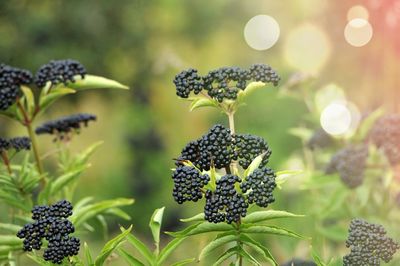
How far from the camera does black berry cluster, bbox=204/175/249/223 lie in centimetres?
219

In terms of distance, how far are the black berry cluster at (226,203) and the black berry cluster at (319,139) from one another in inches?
86.2

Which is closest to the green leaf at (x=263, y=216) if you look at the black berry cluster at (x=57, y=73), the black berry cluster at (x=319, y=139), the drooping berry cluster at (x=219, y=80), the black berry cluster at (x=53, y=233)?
the drooping berry cluster at (x=219, y=80)

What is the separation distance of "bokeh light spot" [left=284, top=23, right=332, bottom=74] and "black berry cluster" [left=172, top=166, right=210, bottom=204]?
8.93 meters

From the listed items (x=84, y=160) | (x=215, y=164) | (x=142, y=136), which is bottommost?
(x=215, y=164)

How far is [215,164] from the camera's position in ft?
7.59

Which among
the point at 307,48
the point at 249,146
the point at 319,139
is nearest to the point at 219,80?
the point at 249,146

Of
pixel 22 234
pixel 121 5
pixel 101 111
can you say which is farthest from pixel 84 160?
pixel 101 111

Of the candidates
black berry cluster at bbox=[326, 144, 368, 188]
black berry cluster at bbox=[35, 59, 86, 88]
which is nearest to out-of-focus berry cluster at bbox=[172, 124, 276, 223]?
black berry cluster at bbox=[35, 59, 86, 88]

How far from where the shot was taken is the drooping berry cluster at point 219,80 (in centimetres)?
238

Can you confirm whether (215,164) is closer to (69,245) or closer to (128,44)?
(69,245)

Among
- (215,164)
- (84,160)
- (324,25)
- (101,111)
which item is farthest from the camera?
(101,111)

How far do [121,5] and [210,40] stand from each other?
3.80 meters

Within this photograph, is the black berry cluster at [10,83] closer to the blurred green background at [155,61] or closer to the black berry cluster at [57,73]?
the black berry cluster at [57,73]

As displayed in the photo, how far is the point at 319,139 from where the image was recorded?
432 cm
